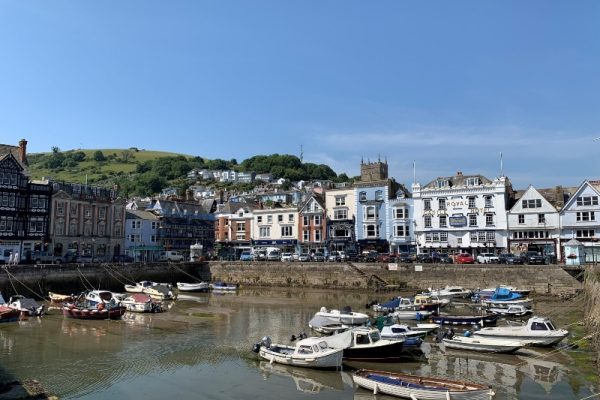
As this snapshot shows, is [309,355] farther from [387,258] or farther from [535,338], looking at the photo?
[387,258]

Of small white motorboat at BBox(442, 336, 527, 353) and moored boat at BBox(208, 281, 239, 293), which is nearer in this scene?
small white motorboat at BBox(442, 336, 527, 353)

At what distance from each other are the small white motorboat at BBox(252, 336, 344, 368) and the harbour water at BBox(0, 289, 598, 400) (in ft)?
1.44

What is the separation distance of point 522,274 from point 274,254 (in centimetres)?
3497

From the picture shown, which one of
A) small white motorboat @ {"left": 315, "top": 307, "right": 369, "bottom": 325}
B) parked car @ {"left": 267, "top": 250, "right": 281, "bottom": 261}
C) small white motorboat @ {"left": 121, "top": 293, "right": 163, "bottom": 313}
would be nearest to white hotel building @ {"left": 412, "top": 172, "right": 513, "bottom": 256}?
parked car @ {"left": 267, "top": 250, "right": 281, "bottom": 261}

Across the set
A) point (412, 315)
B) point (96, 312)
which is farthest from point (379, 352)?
point (96, 312)

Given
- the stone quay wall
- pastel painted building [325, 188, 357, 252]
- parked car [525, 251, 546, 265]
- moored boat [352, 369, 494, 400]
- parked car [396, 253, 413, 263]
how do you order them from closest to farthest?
moored boat [352, 369, 494, 400]
the stone quay wall
parked car [525, 251, 546, 265]
parked car [396, 253, 413, 263]
pastel painted building [325, 188, 357, 252]

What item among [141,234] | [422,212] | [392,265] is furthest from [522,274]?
[141,234]

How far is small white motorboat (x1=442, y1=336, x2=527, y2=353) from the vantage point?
27.1m

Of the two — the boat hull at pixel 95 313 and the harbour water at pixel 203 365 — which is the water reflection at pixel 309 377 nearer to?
the harbour water at pixel 203 365

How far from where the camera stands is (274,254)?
73688 millimetres

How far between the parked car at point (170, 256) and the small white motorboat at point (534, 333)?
2155 inches

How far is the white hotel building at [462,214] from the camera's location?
64.9m

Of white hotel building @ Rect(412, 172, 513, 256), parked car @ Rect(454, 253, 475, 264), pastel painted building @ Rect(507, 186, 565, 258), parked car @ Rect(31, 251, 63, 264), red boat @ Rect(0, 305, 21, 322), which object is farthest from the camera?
white hotel building @ Rect(412, 172, 513, 256)

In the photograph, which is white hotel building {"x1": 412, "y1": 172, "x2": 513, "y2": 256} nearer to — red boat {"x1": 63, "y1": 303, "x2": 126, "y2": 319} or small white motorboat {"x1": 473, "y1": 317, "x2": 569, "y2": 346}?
small white motorboat {"x1": 473, "y1": 317, "x2": 569, "y2": 346}
